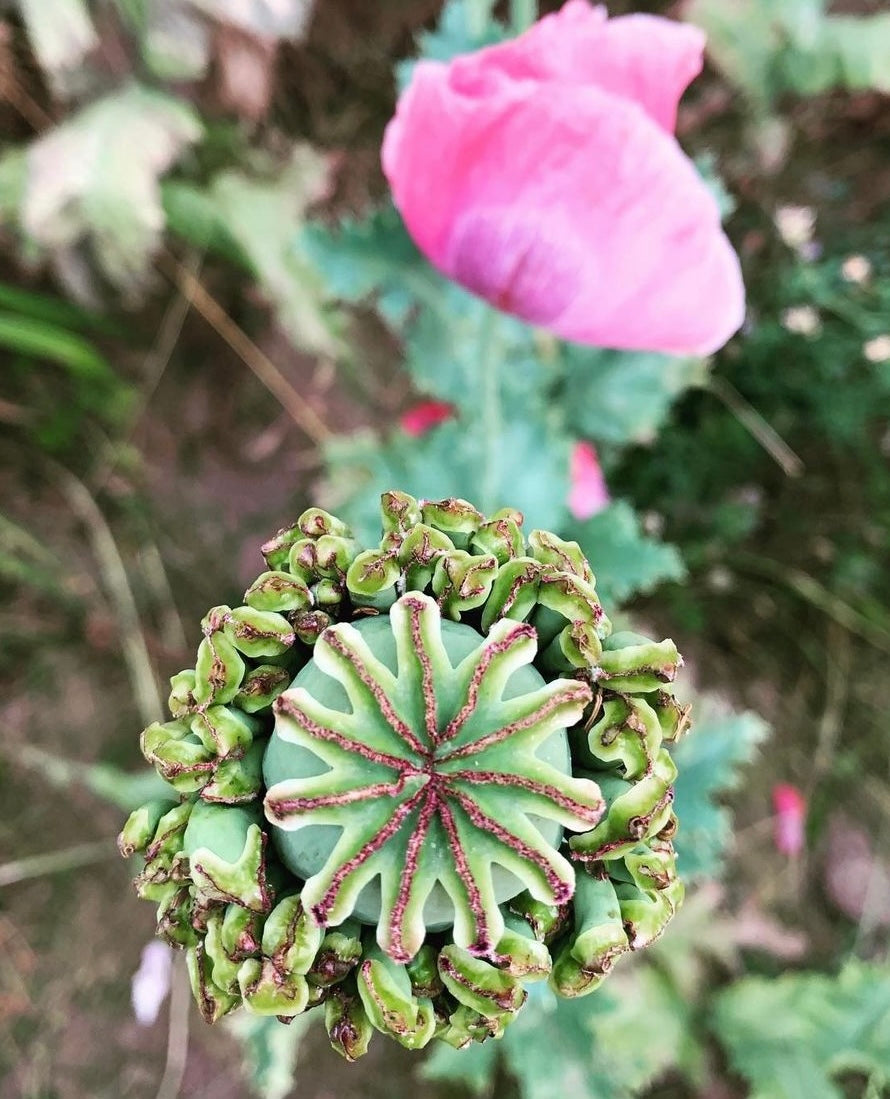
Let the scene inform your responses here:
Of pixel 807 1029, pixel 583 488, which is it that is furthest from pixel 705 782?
pixel 807 1029

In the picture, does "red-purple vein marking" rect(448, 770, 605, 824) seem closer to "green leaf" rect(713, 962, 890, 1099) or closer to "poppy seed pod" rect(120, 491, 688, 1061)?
"poppy seed pod" rect(120, 491, 688, 1061)

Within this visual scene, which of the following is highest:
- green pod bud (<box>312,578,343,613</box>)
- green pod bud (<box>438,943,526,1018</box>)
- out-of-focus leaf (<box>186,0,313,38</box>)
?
out-of-focus leaf (<box>186,0,313,38</box>)

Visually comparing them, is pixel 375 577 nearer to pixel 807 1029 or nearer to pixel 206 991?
pixel 206 991

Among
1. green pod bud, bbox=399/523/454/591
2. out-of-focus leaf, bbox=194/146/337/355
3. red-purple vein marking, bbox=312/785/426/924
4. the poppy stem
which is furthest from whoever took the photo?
out-of-focus leaf, bbox=194/146/337/355

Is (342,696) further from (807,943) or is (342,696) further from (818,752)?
(807,943)

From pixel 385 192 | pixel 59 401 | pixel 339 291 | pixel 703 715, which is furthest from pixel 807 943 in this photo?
pixel 59 401

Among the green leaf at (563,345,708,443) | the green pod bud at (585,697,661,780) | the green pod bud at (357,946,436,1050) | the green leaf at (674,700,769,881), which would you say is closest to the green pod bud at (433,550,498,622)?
the green pod bud at (585,697,661,780)
